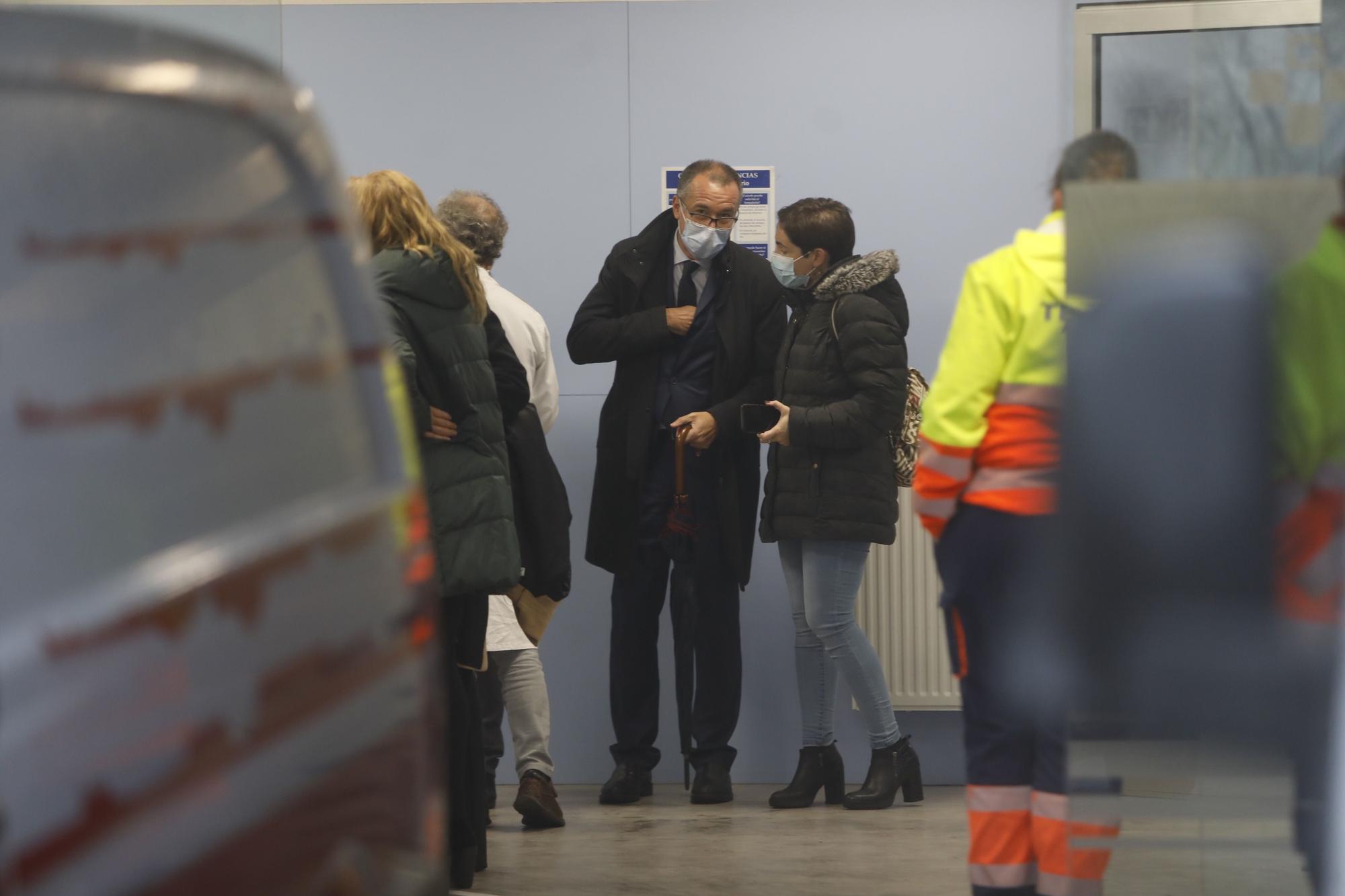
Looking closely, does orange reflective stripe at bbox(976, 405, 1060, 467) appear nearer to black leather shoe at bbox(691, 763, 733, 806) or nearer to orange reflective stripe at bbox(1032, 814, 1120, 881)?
orange reflective stripe at bbox(1032, 814, 1120, 881)

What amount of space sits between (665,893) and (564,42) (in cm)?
285

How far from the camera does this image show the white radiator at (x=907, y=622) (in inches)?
203

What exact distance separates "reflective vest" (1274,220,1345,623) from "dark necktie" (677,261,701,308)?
3.27 metres

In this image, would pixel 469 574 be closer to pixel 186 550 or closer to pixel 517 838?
pixel 517 838

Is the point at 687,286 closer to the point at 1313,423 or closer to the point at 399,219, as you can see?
the point at 399,219

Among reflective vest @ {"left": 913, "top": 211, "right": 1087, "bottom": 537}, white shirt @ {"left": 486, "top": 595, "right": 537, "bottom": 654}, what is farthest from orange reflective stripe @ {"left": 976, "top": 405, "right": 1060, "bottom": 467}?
white shirt @ {"left": 486, "top": 595, "right": 537, "bottom": 654}

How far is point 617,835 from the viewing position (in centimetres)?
443

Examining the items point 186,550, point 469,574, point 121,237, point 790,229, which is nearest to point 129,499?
point 186,550

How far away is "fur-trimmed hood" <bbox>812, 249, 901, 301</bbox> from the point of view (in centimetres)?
458

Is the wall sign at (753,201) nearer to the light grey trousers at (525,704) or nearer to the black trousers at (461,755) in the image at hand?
the light grey trousers at (525,704)

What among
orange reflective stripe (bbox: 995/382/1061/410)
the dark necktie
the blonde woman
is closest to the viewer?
orange reflective stripe (bbox: 995/382/1061/410)

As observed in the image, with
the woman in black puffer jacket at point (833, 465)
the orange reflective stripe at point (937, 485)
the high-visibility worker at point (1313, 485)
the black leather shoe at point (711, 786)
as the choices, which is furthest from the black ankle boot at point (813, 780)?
the high-visibility worker at point (1313, 485)

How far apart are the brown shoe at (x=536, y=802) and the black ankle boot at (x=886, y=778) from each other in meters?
0.90

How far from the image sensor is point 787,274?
15.9 feet
